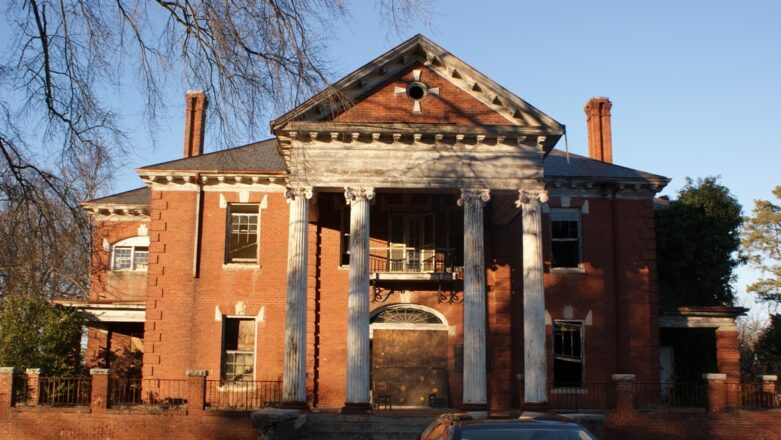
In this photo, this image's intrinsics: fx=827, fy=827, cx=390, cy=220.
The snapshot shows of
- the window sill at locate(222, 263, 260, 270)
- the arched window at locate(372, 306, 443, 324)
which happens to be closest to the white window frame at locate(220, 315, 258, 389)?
the window sill at locate(222, 263, 260, 270)

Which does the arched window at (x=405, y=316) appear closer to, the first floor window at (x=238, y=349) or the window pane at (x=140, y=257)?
the first floor window at (x=238, y=349)

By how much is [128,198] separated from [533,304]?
15979 millimetres

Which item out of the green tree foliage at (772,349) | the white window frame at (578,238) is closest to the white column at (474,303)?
the white window frame at (578,238)

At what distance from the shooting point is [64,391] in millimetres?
22594

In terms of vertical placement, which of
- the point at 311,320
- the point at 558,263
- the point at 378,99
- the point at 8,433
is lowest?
the point at 8,433

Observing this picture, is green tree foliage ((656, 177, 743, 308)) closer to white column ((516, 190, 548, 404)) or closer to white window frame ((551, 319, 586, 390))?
white window frame ((551, 319, 586, 390))

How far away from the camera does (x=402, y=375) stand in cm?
2569

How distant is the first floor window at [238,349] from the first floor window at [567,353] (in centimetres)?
954

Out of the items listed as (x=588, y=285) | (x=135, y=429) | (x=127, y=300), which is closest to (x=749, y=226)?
(x=588, y=285)

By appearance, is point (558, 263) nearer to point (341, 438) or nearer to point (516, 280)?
point (516, 280)

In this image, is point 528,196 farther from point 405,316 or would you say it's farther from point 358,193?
point 405,316

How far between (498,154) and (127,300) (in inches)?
550

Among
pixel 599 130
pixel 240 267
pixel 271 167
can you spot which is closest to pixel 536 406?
pixel 240 267

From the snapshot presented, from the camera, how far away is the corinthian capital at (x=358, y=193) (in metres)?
21.8
